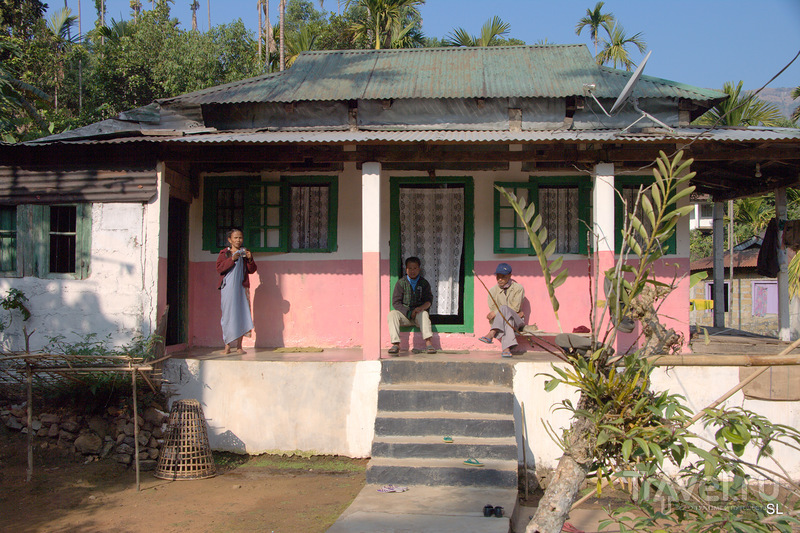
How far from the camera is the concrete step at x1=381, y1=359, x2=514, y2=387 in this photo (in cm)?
735

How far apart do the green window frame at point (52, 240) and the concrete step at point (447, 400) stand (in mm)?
4138

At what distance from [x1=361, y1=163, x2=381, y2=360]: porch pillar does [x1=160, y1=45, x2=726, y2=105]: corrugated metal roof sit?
1.61m

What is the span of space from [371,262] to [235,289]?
6.33ft

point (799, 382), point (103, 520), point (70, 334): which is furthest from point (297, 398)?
point (799, 382)

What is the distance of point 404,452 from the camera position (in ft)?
21.5

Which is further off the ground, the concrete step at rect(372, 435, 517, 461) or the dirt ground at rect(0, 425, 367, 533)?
the concrete step at rect(372, 435, 517, 461)

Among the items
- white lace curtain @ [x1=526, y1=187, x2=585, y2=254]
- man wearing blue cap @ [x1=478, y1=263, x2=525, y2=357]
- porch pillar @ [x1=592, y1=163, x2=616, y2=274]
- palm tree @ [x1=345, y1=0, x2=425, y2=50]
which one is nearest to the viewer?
porch pillar @ [x1=592, y1=163, x2=616, y2=274]

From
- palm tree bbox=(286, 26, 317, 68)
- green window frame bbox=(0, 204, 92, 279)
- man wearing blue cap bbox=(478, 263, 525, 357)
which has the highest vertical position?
palm tree bbox=(286, 26, 317, 68)

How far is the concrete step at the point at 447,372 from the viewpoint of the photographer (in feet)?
Answer: 24.1

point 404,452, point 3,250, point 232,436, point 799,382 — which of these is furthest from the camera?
point 3,250

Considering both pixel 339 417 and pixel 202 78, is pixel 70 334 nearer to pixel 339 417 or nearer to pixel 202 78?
pixel 339 417

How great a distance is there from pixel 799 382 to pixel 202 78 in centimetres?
1568

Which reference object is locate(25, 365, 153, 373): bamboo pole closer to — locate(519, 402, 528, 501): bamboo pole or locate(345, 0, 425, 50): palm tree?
locate(519, 402, 528, 501): bamboo pole

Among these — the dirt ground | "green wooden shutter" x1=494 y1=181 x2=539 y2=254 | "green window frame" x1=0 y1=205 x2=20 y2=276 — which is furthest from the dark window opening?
"green wooden shutter" x1=494 y1=181 x2=539 y2=254
